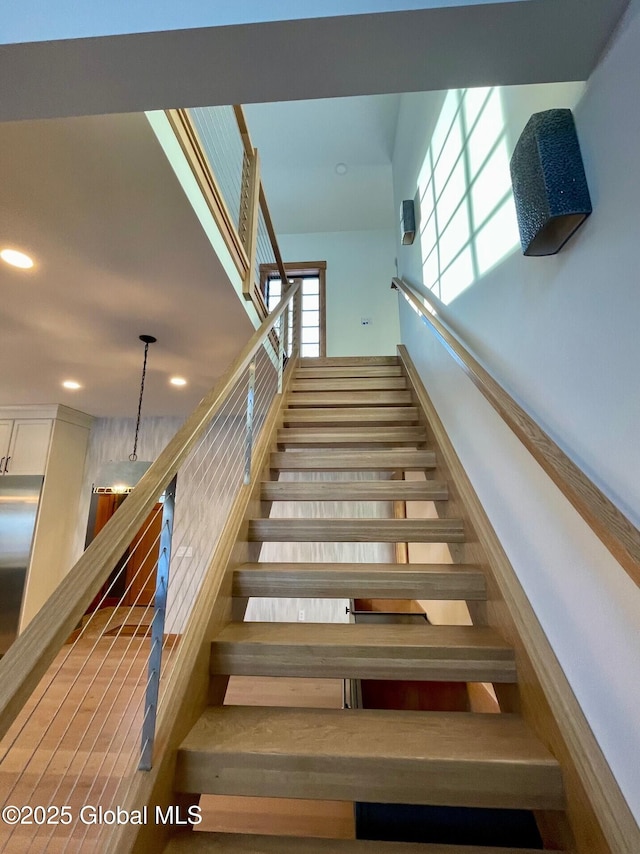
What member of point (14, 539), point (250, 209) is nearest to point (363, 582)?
point (250, 209)

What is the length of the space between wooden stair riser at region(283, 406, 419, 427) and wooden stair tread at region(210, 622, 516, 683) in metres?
1.68

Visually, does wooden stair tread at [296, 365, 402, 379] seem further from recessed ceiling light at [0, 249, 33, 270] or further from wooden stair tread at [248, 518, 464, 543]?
recessed ceiling light at [0, 249, 33, 270]

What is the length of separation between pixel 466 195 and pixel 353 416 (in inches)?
58.9

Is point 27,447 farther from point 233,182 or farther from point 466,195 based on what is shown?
point 466,195

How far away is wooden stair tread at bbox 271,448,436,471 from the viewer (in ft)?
7.68

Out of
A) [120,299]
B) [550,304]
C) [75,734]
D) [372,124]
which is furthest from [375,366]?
[75,734]

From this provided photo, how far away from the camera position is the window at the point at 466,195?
5.17 ft

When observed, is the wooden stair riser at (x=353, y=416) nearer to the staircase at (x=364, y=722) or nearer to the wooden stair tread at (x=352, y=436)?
the wooden stair tread at (x=352, y=436)

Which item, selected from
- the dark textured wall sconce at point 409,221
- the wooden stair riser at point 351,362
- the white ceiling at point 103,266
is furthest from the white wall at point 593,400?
the wooden stair riser at point 351,362

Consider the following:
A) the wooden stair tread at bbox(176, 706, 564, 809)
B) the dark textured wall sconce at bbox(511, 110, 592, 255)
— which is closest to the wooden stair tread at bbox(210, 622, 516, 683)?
the wooden stair tread at bbox(176, 706, 564, 809)

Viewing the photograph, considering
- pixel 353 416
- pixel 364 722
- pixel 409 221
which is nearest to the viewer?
pixel 364 722

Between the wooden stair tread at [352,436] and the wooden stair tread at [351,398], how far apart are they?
0.37 metres

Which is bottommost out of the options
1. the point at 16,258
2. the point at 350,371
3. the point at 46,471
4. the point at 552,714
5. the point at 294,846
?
the point at 294,846

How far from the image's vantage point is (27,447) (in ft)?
13.8
